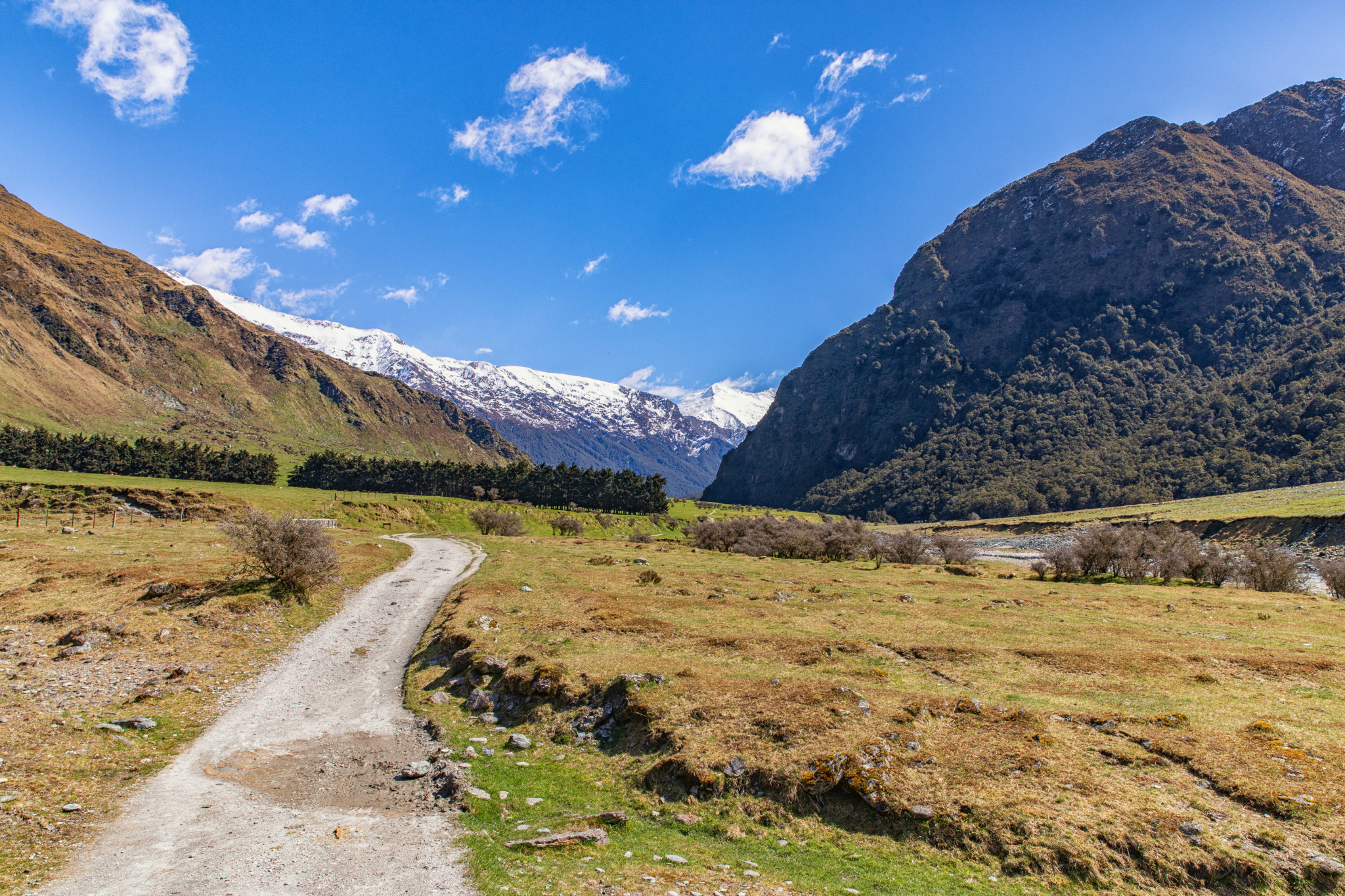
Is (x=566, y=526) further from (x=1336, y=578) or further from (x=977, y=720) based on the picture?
(x=977, y=720)

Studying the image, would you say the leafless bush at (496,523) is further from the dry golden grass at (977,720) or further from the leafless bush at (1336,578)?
the leafless bush at (1336,578)

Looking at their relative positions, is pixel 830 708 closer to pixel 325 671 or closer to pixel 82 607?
pixel 325 671

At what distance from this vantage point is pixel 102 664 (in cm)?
2058

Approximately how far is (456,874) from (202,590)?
28.1 meters

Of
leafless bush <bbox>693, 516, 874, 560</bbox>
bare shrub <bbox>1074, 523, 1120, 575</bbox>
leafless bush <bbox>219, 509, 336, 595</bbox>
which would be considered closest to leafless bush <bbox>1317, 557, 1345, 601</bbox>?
bare shrub <bbox>1074, 523, 1120, 575</bbox>

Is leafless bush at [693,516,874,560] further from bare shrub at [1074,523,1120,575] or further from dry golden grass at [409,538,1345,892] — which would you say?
dry golden grass at [409,538,1345,892]

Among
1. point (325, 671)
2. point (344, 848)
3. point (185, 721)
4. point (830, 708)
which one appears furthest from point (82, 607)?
point (830, 708)

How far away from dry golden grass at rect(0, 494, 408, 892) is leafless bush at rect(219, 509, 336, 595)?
133cm

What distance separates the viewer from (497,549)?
6744 centimetres

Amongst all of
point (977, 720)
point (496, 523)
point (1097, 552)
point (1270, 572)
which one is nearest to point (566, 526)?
point (496, 523)

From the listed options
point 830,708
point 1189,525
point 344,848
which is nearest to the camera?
point 344,848

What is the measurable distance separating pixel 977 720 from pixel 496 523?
3904 inches

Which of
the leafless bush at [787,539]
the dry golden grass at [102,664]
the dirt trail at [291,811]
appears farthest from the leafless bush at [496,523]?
the dirt trail at [291,811]

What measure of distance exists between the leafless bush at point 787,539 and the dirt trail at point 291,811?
2289 inches
